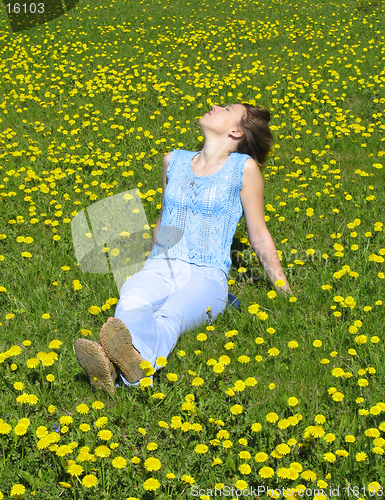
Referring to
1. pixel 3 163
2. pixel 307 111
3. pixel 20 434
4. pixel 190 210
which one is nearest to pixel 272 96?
pixel 307 111

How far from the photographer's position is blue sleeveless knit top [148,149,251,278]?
132 inches

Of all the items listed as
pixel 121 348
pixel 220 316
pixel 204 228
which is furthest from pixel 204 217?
pixel 121 348

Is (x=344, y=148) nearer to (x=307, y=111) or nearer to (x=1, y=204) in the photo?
(x=307, y=111)

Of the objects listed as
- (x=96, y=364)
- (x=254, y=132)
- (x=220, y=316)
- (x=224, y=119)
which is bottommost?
(x=220, y=316)

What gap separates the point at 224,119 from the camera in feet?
11.5

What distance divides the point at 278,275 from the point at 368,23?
881 centimetres

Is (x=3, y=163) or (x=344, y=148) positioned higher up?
(x=3, y=163)


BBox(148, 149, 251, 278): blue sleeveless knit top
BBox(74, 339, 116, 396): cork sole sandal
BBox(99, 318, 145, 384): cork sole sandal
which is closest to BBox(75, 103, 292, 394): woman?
BBox(148, 149, 251, 278): blue sleeveless knit top

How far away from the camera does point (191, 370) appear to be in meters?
2.81

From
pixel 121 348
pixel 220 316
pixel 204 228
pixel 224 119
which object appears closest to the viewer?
pixel 121 348

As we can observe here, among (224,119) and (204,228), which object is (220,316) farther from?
(224,119)

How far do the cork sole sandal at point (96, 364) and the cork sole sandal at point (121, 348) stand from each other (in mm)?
37

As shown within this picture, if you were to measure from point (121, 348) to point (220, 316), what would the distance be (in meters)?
0.90

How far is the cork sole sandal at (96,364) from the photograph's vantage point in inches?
93.9
